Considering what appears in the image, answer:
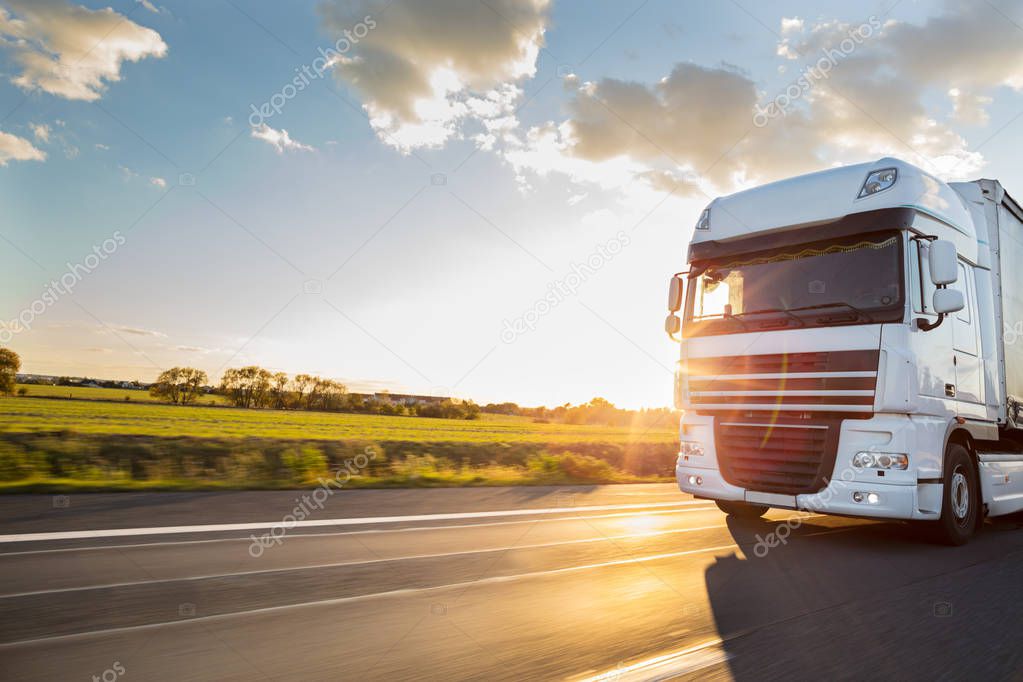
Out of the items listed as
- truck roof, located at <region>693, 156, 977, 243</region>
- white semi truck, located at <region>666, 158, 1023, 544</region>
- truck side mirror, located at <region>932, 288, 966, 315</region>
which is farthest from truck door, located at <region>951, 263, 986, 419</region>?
truck side mirror, located at <region>932, 288, 966, 315</region>

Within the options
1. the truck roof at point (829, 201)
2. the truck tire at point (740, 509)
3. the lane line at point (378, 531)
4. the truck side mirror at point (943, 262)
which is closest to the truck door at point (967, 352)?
the truck roof at point (829, 201)

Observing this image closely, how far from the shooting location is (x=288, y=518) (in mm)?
6992

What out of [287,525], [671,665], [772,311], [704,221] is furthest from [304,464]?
[671,665]

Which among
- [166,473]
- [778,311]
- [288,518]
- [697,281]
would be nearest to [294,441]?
[166,473]

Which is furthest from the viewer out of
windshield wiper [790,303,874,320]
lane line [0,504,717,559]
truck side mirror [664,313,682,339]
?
truck side mirror [664,313,682,339]

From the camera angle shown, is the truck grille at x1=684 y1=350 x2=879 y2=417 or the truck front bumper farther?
the truck grille at x1=684 y1=350 x2=879 y2=417

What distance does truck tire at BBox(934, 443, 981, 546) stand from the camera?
6.93 m

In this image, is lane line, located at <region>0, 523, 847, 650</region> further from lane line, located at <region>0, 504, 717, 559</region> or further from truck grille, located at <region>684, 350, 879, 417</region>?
lane line, located at <region>0, 504, 717, 559</region>

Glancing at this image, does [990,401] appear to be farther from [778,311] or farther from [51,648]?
[51,648]

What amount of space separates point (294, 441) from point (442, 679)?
1304 cm

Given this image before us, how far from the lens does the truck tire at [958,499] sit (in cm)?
693

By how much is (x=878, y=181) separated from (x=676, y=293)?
243cm

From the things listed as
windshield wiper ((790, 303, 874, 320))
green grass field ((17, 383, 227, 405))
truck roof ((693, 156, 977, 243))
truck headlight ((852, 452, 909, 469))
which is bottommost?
truck headlight ((852, 452, 909, 469))

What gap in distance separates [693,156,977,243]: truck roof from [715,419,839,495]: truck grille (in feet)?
7.32
